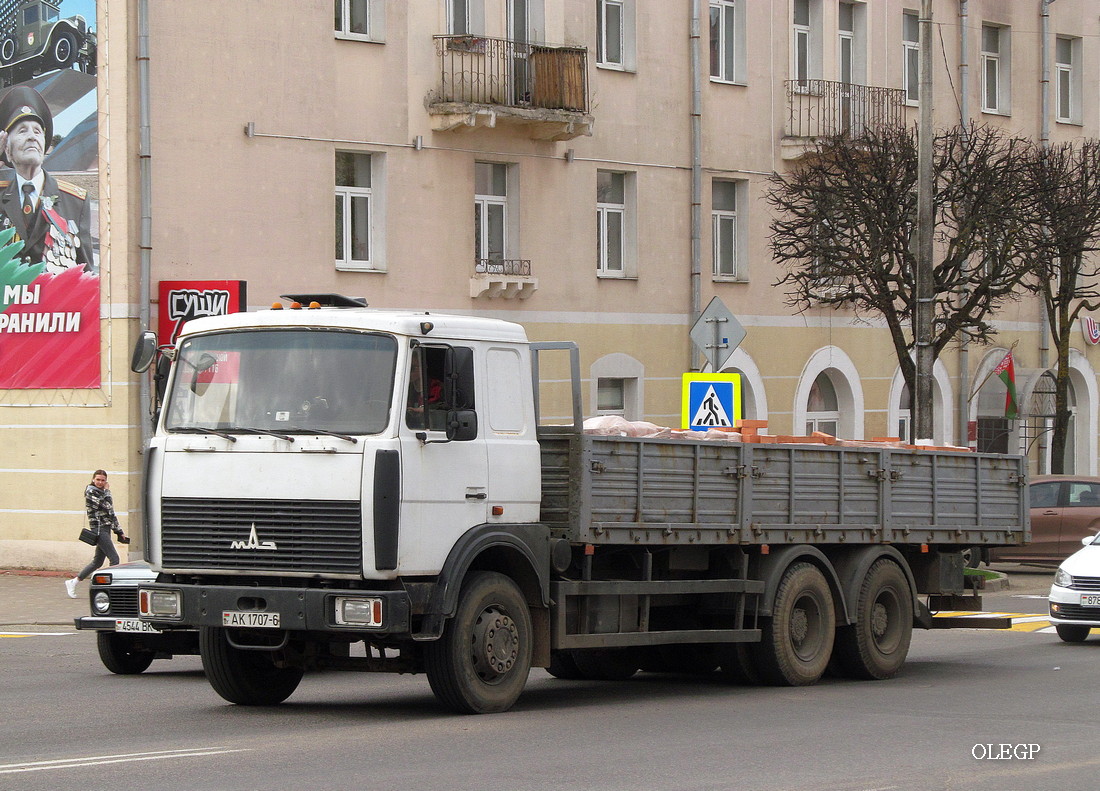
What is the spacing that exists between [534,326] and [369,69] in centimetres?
507

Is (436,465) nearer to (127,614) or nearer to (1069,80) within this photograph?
→ (127,614)

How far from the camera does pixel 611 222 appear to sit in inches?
1180

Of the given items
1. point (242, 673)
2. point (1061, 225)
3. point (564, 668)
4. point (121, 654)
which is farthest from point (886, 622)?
point (1061, 225)

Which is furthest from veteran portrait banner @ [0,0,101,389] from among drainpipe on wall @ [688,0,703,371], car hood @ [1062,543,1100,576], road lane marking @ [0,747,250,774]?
→ road lane marking @ [0,747,250,774]

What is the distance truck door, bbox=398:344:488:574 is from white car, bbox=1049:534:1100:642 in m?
9.15

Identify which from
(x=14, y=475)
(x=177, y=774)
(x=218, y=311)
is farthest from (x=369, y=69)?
(x=177, y=774)

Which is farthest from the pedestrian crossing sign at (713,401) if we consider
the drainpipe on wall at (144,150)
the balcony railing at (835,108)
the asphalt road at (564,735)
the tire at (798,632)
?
the balcony railing at (835,108)

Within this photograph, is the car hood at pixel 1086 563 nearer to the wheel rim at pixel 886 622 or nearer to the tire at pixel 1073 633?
the tire at pixel 1073 633

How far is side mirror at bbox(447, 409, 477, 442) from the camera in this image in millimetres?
11312

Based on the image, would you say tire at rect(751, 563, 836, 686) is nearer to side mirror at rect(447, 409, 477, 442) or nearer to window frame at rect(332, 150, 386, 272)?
side mirror at rect(447, 409, 477, 442)

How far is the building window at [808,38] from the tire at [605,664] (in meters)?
20.2

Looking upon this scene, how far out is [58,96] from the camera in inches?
982

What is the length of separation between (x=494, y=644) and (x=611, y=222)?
62.5 ft

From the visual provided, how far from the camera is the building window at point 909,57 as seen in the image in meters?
34.7
